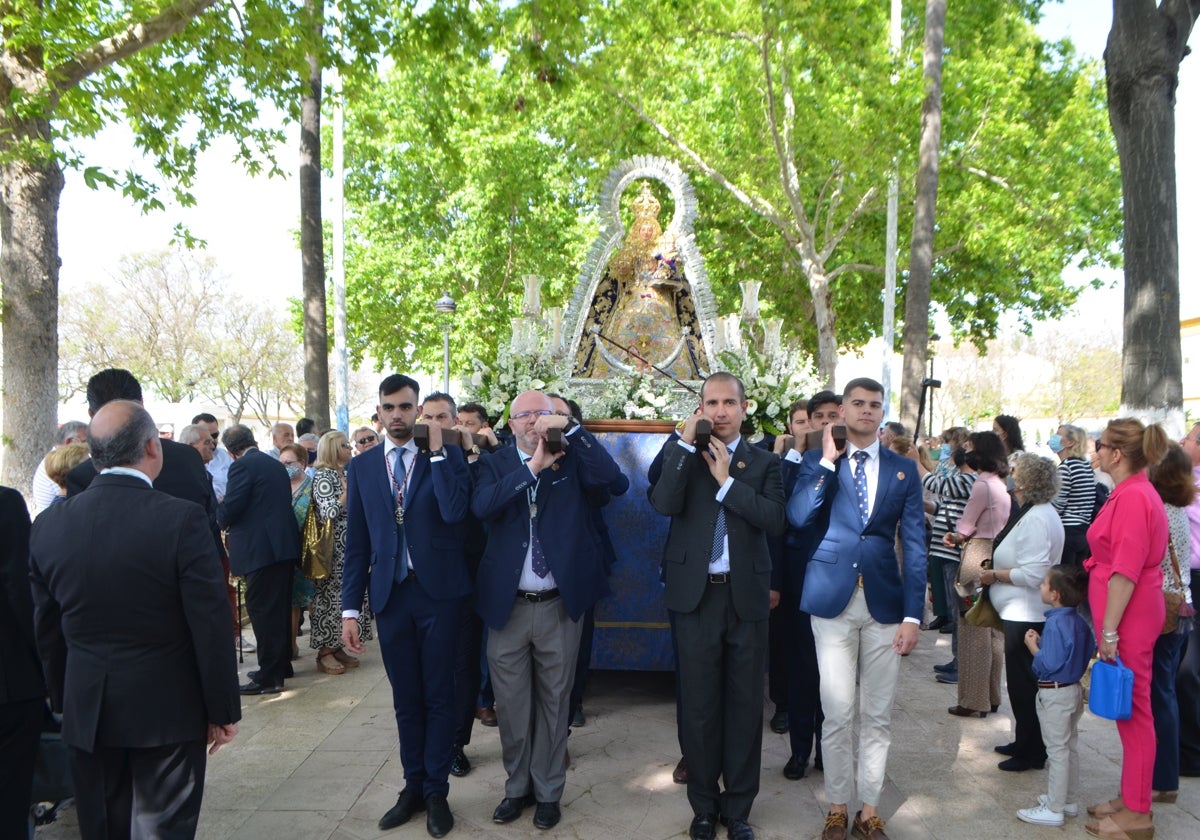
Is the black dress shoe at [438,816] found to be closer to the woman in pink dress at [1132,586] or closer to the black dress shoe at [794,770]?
the black dress shoe at [794,770]

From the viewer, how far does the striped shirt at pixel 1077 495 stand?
21.7 feet

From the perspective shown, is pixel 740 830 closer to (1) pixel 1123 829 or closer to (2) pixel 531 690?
(2) pixel 531 690

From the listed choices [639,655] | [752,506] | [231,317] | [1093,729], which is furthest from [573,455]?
[231,317]

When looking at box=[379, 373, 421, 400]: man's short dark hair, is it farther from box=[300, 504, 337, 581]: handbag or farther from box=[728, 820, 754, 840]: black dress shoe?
box=[300, 504, 337, 581]: handbag

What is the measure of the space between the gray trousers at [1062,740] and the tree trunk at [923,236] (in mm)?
8566

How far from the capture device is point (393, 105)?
958 inches

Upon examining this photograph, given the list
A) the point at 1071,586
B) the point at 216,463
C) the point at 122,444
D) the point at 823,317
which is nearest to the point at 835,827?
the point at 1071,586

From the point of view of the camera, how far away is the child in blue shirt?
439 cm

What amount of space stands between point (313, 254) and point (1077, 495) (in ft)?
32.4

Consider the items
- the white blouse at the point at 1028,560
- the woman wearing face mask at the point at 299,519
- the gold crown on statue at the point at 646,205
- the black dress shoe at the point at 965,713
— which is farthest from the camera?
the gold crown on statue at the point at 646,205

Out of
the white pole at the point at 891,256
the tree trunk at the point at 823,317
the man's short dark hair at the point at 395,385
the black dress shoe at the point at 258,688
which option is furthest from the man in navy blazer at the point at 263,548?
the tree trunk at the point at 823,317

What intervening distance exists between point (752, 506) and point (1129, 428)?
186 cm

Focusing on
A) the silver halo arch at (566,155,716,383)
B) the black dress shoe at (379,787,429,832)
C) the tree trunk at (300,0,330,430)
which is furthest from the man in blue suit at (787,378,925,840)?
the tree trunk at (300,0,330,430)

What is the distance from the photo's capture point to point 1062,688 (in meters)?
4.43
